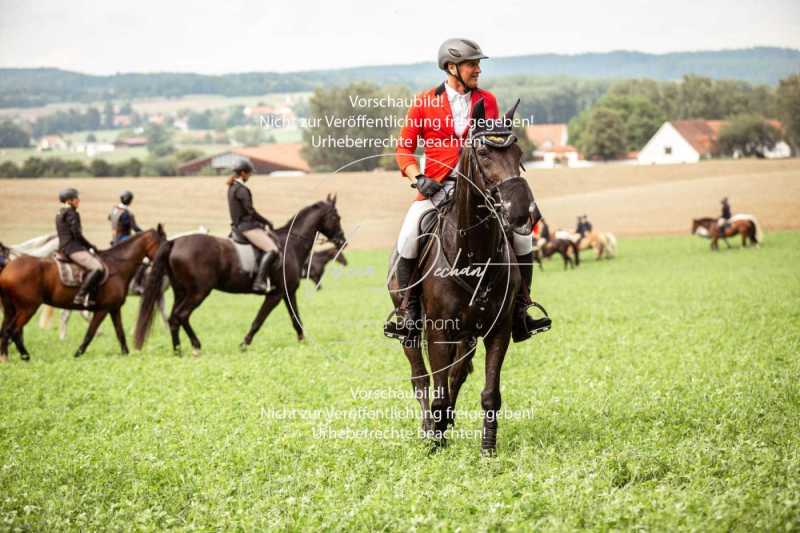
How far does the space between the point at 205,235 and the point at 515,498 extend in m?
11.4

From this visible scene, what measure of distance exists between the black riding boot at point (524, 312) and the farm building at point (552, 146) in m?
72.7

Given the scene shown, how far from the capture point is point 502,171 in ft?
22.3

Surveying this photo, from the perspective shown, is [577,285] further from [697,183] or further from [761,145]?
[761,145]

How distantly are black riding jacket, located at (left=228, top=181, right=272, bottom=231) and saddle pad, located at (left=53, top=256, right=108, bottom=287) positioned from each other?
3.01 m

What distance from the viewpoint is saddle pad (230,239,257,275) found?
16.7m

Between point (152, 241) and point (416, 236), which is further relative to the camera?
point (152, 241)

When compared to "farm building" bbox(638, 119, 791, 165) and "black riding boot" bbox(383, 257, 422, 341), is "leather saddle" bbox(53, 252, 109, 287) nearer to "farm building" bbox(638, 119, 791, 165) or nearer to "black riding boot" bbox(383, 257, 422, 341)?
"black riding boot" bbox(383, 257, 422, 341)

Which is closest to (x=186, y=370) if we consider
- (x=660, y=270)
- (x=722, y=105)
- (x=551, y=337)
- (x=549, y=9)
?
(x=551, y=337)

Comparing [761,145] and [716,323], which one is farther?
[761,145]

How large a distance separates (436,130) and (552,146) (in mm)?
89413

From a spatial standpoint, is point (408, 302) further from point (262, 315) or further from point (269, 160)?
point (269, 160)

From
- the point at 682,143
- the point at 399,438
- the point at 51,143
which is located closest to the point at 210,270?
the point at 399,438

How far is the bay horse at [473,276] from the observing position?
703 centimetres

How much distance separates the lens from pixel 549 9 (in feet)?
160
